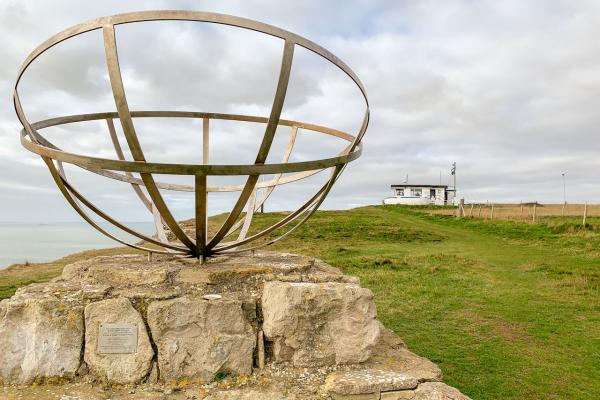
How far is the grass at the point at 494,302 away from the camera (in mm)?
5980

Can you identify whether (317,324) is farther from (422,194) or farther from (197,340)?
(422,194)

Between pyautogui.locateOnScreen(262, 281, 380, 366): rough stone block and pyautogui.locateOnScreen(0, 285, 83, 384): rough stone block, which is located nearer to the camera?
pyautogui.locateOnScreen(0, 285, 83, 384): rough stone block

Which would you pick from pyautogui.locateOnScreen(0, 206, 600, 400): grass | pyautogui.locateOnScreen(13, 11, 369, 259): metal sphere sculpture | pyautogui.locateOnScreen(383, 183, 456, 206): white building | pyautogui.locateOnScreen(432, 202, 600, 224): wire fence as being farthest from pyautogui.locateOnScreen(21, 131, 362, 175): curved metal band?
pyautogui.locateOnScreen(383, 183, 456, 206): white building

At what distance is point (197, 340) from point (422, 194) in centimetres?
5218

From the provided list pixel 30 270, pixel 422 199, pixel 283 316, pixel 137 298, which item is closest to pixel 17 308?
pixel 137 298

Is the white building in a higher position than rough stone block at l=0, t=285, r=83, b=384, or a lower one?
higher

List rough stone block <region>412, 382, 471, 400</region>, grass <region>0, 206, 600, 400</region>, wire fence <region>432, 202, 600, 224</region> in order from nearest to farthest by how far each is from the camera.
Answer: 1. rough stone block <region>412, 382, 471, 400</region>
2. grass <region>0, 206, 600, 400</region>
3. wire fence <region>432, 202, 600, 224</region>

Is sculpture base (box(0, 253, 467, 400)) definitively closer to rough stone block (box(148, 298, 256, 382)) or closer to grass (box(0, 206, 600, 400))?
rough stone block (box(148, 298, 256, 382))

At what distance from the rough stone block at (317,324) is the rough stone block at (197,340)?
302mm

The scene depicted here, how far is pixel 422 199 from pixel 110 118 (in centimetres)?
4894

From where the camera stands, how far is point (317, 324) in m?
4.46

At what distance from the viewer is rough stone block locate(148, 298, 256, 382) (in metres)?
4.21

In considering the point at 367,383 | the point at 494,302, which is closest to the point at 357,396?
the point at 367,383


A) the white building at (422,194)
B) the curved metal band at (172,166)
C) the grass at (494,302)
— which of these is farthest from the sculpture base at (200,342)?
the white building at (422,194)
